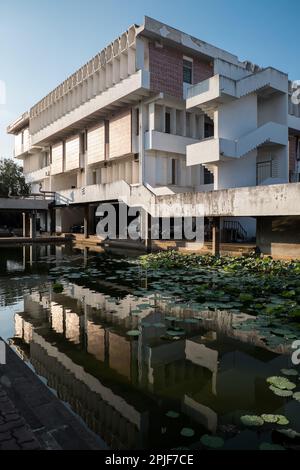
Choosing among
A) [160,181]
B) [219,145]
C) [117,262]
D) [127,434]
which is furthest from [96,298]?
[160,181]

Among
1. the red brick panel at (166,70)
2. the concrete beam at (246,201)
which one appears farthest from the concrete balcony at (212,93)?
the concrete beam at (246,201)

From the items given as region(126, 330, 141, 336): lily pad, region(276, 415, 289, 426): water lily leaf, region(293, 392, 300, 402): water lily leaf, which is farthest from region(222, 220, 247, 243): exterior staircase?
region(276, 415, 289, 426): water lily leaf

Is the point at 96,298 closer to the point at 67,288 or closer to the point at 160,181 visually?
the point at 67,288

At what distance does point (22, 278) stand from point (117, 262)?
4.71 metres

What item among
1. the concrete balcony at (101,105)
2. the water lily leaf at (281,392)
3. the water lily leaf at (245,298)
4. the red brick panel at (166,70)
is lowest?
the water lily leaf at (281,392)

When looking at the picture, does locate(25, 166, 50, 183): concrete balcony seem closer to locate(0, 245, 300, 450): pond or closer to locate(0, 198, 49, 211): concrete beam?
locate(0, 198, 49, 211): concrete beam

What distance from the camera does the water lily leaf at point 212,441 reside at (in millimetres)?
3088

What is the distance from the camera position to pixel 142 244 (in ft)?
66.5

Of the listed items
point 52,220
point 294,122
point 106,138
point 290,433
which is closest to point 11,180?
point 52,220

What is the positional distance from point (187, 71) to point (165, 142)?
611 cm

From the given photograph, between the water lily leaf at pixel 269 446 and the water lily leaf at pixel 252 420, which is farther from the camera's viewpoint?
the water lily leaf at pixel 252 420

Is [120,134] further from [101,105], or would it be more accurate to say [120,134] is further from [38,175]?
[38,175]

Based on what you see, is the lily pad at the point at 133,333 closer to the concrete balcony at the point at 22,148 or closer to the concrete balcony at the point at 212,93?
the concrete balcony at the point at 212,93

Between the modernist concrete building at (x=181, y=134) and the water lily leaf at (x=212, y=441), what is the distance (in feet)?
32.4
